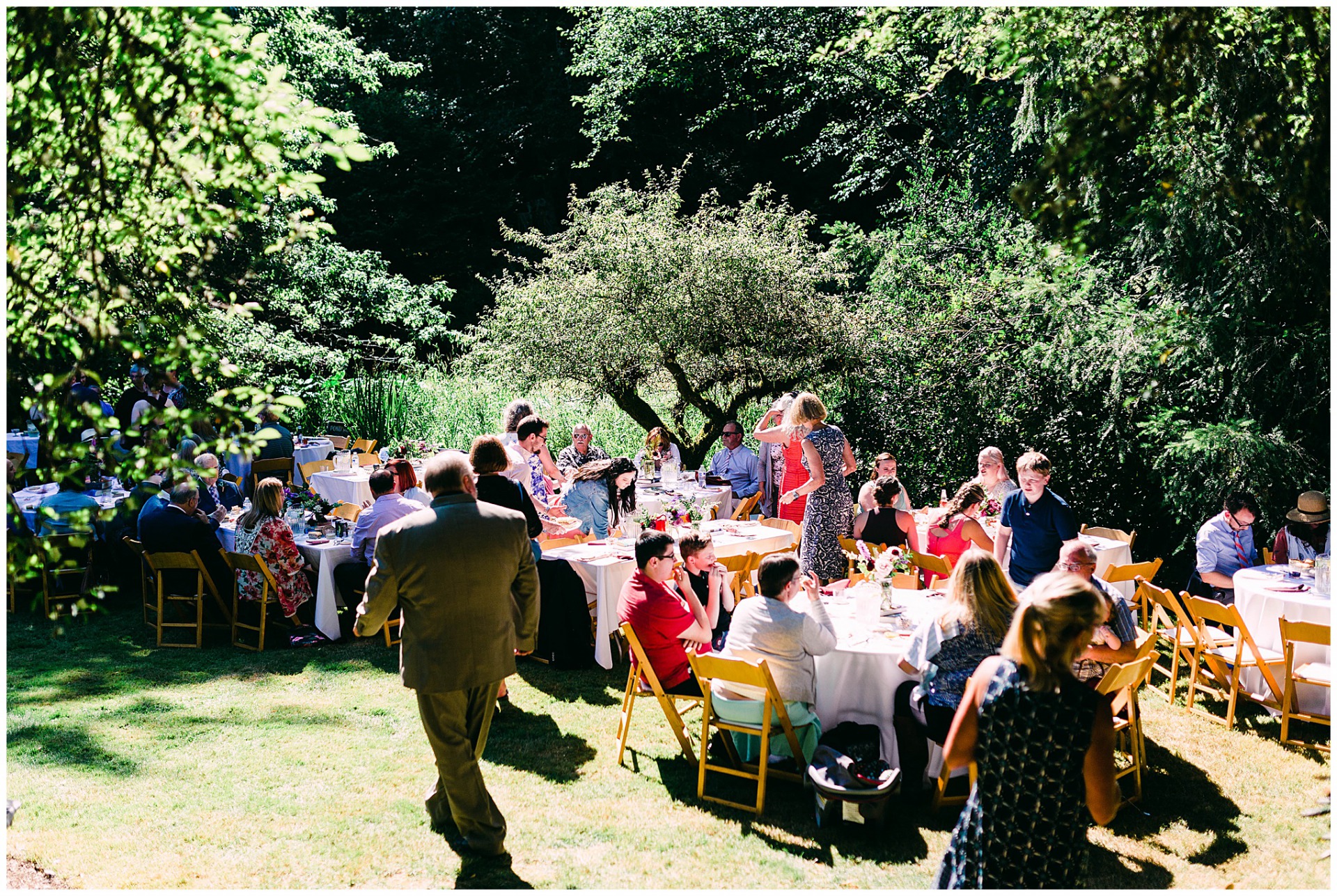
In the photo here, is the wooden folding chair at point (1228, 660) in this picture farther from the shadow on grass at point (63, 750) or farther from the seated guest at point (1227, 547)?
the shadow on grass at point (63, 750)

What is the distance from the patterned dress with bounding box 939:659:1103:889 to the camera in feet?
10.2

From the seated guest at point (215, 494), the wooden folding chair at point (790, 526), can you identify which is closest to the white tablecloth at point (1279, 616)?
the wooden folding chair at point (790, 526)

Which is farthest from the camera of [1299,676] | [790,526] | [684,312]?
[684,312]

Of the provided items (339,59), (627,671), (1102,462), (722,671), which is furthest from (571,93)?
(722,671)

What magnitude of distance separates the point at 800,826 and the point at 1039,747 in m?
2.04

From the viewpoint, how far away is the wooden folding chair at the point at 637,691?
538cm

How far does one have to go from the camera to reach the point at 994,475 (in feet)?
25.6

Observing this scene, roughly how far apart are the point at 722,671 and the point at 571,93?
77.6 feet

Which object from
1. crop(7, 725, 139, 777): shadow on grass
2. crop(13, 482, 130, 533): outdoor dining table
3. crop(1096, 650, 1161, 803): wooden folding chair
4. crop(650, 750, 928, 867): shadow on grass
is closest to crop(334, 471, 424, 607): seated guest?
crop(7, 725, 139, 777): shadow on grass

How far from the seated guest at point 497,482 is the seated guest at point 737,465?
454 centimetres

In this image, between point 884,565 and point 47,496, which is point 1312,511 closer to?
point 884,565

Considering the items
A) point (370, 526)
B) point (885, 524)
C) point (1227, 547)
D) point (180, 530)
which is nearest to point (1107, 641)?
point (885, 524)

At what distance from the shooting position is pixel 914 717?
200 inches

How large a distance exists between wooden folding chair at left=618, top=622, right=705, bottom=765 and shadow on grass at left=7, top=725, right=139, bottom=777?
2688 millimetres
